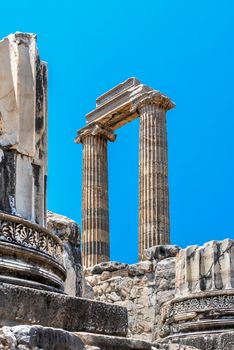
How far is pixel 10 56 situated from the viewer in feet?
26.1

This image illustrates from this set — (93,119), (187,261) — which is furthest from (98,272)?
(93,119)

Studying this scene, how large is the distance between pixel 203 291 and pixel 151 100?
64.7ft

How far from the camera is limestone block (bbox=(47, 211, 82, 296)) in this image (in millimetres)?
10742

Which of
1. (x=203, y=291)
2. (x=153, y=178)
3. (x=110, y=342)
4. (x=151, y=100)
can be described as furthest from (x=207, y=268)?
(x=151, y=100)

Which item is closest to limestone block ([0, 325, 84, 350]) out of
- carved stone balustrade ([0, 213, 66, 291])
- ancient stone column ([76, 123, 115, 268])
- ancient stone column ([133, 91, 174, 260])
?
carved stone balustrade ([0, 213, 66, 291])

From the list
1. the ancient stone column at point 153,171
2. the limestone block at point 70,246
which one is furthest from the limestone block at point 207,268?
the ancient stone column at point 153,171

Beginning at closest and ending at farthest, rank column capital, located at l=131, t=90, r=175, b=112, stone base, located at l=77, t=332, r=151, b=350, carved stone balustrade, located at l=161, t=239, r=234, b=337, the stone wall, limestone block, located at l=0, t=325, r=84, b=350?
limestone block, located at l=0, t=325, r=84, b=350 → stone base, located at l=77, t=332, r=151, b=350 → carved stone balustrade, located at l=161, t=239, r=234, b=337 → the stone wall → column capital, located at l=131, t=90, r=175, b=112

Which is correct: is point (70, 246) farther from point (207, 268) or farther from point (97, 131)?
point (97, 131)

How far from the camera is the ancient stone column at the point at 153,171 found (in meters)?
27.8

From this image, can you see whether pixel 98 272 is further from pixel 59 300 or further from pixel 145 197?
pixel 59 300

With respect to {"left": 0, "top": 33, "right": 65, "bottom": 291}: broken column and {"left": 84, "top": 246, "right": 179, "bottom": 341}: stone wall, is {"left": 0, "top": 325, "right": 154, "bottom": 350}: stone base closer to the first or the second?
{"left": 0, "top": 33, "right": 65, "bottom": 291}: broken column

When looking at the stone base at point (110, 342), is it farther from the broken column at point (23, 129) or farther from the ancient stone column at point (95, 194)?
the ancient stone column at point (95, 194)

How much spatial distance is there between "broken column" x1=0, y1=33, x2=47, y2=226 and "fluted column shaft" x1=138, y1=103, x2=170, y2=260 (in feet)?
63.5

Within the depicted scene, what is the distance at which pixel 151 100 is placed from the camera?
98.7ft
